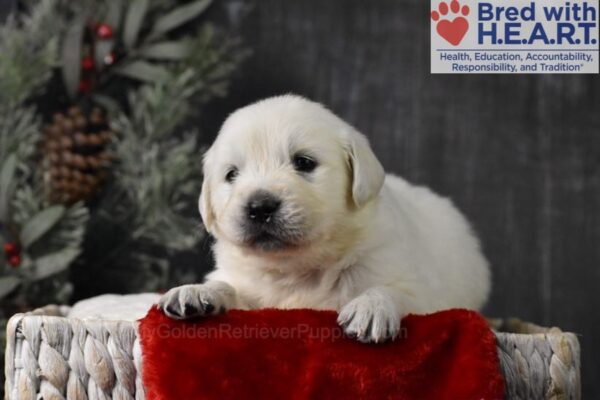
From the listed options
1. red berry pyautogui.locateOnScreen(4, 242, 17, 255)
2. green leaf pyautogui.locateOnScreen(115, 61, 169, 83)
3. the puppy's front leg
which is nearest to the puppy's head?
the puppy's front leg

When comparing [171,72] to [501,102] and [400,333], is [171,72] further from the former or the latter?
[400,333]

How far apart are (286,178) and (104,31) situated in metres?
1.47

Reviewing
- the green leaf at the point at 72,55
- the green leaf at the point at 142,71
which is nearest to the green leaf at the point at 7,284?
the green leaf at the point at 72,55

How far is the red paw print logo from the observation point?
2092mm

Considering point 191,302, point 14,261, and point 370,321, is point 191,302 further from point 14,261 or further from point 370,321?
point 14,261

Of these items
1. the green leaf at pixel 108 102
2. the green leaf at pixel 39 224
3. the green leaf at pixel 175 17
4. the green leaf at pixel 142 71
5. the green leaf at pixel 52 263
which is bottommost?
the green leaf at pixel 52 263

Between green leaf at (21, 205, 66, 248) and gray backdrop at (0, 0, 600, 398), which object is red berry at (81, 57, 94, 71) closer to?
gray backdrop at (0, 0, 600, 398)

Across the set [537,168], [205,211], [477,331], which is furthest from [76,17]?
[477,331]

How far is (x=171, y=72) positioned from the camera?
2904 mm

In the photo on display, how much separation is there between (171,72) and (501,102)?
4.52ft

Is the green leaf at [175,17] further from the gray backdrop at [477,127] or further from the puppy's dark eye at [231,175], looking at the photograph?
the puppy's dark eye at [231,175]

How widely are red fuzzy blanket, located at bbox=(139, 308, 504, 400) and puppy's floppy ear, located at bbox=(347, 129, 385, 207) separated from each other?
18.3 inches

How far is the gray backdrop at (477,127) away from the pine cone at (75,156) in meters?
0.65

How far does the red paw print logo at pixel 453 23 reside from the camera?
6.86 ft
